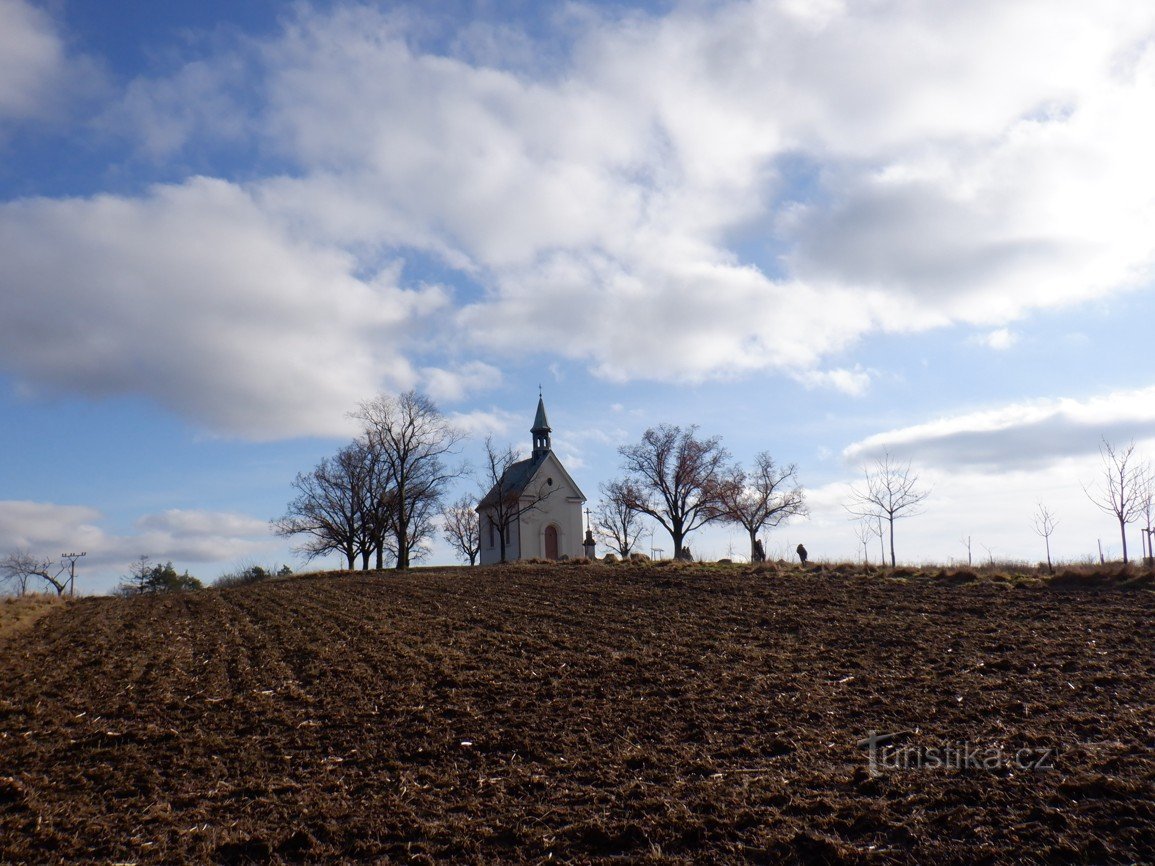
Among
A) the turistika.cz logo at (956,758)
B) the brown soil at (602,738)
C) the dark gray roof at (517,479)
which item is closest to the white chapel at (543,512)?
the dark gray roof at (517,479)

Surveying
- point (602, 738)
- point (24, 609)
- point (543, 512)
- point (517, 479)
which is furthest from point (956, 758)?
point (517, 479)

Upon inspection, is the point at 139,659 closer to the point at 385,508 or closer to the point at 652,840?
the point at 652,840

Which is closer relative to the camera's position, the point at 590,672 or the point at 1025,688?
the point at 1025,688

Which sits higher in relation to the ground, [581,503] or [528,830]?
[581,503]

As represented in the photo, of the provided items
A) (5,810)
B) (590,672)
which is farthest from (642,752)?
(5,810)

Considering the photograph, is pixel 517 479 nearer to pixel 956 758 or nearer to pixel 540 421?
pixel 540 421

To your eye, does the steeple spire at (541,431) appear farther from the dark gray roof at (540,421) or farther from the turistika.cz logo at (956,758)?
the turistika.cz logo at (956,758)

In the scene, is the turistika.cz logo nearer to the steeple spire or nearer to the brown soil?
the brown soil

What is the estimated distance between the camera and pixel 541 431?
6938 cm

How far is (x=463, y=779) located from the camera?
7.89m

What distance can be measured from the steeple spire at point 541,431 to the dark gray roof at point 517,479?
0.70 meters

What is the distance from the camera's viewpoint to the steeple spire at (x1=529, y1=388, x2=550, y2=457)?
68.4 metres

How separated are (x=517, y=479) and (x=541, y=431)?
4.76 metres

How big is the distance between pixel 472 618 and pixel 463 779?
1063 centimetres
